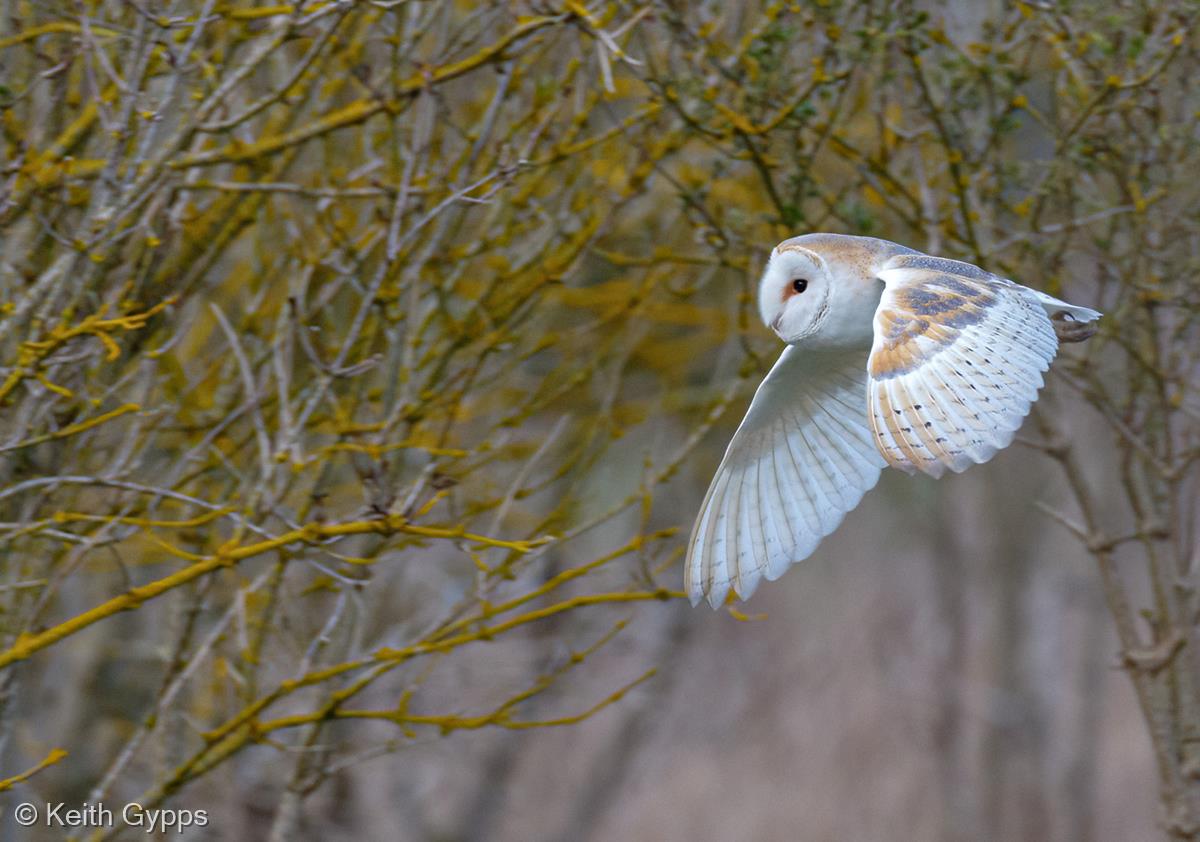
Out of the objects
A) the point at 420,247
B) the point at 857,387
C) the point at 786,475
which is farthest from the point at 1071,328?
the point at 420,247

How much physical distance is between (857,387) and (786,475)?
258 millimetres

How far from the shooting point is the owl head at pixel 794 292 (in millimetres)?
2561

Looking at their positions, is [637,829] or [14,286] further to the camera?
[637,829]

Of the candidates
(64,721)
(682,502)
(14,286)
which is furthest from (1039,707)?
(14,286)

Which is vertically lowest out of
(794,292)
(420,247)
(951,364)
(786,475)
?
(786,475)

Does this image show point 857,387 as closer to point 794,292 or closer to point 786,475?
point 786,475

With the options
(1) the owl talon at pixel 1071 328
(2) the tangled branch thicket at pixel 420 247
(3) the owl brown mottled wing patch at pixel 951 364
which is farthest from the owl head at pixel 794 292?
(1) the owl talon at pixel 1071 328

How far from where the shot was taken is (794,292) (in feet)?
8.48

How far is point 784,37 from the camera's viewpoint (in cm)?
268

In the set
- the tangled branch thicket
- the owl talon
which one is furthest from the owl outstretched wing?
the owl talon

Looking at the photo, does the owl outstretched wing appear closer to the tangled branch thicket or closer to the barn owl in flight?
the barn owl in flight

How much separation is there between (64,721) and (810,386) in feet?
10.6

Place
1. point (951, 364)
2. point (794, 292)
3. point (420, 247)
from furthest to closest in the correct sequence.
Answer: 1. point (420, 247)
2. point (794, 292)
3. point (951, 364)

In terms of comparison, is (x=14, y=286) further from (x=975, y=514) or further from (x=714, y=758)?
(x=714, y=758)
